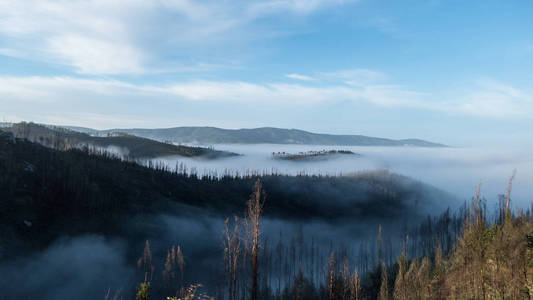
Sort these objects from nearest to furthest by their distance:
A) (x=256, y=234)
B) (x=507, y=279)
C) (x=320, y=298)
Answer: (x=256, y=234) → (x=507, y=279) → (x=320, y=298)

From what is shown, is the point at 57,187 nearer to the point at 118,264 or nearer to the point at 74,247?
the point at 74,247

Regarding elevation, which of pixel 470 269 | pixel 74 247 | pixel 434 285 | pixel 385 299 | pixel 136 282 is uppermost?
pixel 470 269

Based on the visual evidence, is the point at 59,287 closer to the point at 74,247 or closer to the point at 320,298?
the point at 74,247

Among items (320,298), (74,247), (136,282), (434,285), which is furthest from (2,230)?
(434,285)

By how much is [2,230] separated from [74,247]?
32697 millimetres

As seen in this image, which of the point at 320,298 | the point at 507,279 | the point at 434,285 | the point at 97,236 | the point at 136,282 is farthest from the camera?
the point at 97,236

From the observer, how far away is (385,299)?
7781 cm

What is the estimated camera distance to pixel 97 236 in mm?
186000

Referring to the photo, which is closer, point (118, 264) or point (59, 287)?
point (59, 287)

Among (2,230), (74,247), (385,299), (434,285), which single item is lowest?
(74,247)

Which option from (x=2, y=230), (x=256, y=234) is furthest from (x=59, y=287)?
(x=256, y=234)

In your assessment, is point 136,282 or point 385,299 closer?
point 385,299

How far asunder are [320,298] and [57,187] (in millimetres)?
A: 167052

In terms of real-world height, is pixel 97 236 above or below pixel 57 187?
Result: below
